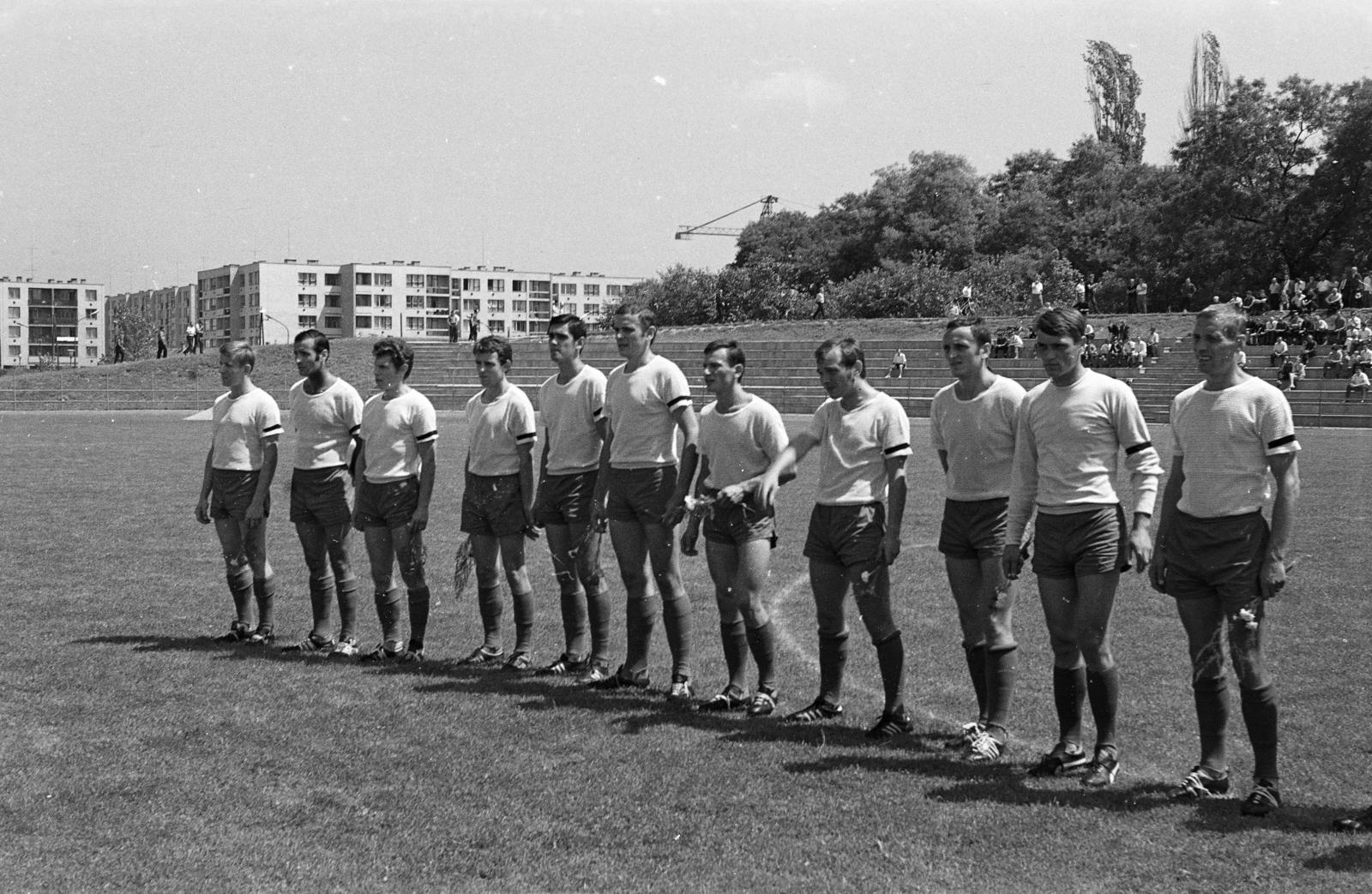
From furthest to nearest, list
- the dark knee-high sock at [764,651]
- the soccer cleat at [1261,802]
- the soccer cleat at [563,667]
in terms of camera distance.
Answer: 1. the soccer cleat at [563,667]
2. the dark knee-high sock at [764,651]
3. the soccer cleat at [1261,802]

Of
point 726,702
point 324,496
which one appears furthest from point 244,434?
point 726,702

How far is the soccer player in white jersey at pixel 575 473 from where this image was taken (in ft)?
25.1

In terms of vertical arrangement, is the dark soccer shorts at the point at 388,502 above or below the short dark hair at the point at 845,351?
below

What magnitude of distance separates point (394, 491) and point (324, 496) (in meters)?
0.54

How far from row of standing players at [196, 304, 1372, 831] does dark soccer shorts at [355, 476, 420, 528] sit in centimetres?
2

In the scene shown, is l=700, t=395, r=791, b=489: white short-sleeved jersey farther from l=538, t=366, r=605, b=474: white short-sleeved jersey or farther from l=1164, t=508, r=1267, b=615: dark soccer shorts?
l=1164, t=508, r=1267, b=615: dark soccer shorts

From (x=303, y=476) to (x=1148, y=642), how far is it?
5583mm

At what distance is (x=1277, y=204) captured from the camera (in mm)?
58031

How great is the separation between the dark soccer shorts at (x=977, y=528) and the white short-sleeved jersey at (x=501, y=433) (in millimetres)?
2754

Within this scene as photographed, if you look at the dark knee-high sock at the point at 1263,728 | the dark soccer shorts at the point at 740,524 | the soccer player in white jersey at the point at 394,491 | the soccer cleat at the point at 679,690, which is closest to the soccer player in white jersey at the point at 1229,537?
the dark knee-high sock at the point at 1263,728

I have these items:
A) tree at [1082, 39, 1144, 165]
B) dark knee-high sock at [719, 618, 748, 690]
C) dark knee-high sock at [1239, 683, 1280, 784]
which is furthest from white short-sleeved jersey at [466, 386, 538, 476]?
tree at [1082, 39, 1144, 165]

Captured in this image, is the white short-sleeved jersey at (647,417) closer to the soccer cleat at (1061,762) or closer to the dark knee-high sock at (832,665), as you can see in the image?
the dark knee-high sock at (832,665)

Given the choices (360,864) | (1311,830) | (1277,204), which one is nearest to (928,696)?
(1311,830)

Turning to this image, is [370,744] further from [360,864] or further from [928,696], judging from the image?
[928,696]
